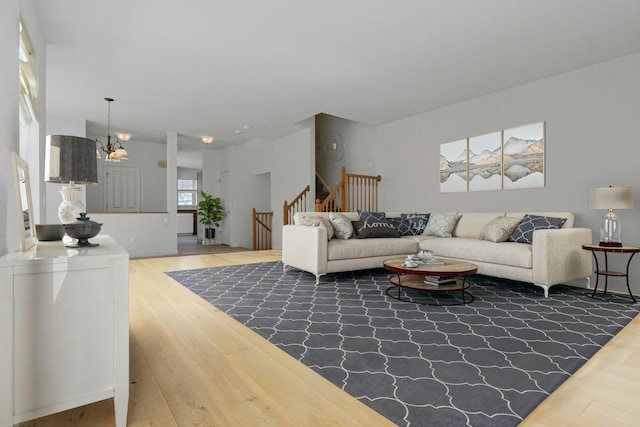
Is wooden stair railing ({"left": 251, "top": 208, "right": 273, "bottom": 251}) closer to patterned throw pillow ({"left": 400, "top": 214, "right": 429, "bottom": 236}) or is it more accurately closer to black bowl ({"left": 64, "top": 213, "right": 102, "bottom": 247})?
patterned throw pillow ({"left": 400, "top": 214, "right": 429, "bottom": 236})

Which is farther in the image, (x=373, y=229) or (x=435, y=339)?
(x=373, y=229)

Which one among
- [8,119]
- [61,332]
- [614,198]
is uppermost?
[8,119]

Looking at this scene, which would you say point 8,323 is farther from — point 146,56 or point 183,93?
point 183,93

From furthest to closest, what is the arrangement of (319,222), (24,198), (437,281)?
(319,222) < (437,281) < (24,198)

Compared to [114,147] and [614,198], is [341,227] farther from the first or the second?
[114,147]

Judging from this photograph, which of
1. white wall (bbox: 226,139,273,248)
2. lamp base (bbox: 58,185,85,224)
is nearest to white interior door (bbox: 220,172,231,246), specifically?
white wall (bbox: 226,139,273,248)

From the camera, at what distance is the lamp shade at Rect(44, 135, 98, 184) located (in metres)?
2.00

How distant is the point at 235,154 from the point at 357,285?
20.0 feet

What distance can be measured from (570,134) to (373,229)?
2.68 m

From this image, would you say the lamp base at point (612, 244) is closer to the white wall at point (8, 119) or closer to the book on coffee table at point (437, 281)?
the book on coffee table at point (437, 281)

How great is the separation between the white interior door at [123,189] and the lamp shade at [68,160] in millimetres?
6831

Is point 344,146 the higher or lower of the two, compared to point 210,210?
higher

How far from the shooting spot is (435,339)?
236 cm

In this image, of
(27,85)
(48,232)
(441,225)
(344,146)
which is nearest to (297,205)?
(344,146)
